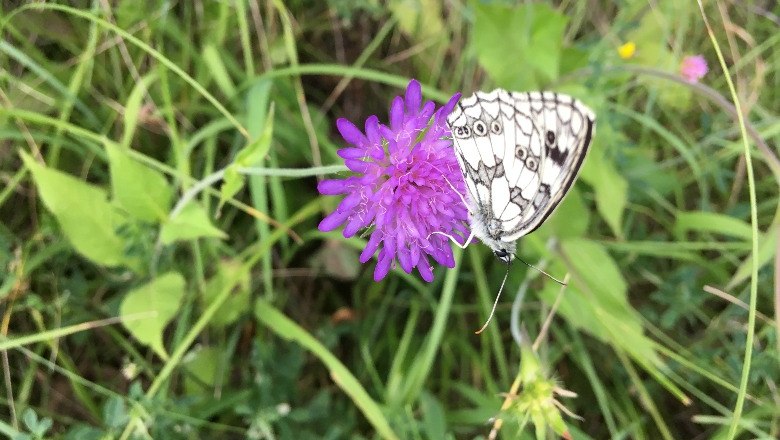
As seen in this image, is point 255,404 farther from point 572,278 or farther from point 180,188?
point 572,278

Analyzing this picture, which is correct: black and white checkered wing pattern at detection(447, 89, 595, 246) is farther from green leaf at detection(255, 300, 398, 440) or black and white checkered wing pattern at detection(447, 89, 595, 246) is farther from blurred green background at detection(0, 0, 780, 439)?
green leaf at detection(255, 300, 398, 440)

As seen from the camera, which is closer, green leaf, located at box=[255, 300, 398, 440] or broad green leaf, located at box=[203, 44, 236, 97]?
green leaf, located at box=[255, 300, 398, 440]

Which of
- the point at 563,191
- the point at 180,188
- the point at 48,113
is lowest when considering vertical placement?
the point at 180,188

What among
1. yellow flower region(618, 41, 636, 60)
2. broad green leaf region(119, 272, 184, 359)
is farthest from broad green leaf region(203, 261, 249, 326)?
yellow flower region(618, 41, 636, 60)

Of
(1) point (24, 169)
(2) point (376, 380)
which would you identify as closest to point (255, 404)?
(2) point (376, 380)

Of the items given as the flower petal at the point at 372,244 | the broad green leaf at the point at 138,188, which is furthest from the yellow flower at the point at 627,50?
the broad green leaf at the point at 138,188

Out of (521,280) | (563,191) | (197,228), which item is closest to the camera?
(563,191)

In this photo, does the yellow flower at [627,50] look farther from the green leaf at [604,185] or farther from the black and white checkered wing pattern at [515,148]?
the black and white checkered wing pattern at [515,148]
